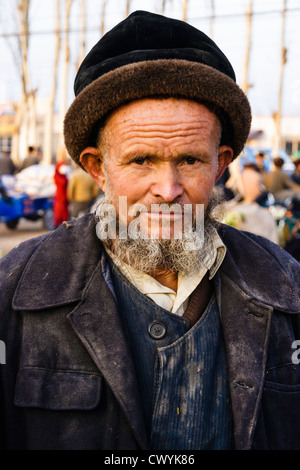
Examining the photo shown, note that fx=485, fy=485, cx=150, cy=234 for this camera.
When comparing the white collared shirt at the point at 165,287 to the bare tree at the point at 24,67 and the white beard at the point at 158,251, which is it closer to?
the white beard at the point at 158,251

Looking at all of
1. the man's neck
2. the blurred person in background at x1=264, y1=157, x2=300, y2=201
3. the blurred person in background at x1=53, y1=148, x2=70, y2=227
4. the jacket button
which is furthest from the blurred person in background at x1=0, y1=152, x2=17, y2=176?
the jacket button

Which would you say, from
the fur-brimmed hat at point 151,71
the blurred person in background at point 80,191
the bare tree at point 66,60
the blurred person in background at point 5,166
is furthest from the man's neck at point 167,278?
the bare tree at point 66,60

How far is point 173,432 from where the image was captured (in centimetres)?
159

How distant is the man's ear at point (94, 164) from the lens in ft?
6.28

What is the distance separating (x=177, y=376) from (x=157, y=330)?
16 cm

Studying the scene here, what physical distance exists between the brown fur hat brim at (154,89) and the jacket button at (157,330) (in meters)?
0.76

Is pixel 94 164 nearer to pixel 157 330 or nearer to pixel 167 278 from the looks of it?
pixel 167 278

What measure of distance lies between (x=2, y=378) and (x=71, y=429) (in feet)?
0.91

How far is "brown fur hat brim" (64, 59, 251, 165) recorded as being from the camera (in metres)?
1.64

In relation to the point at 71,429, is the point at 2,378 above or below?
above

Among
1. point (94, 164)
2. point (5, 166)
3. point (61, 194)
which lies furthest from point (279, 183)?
point (94, 164)
